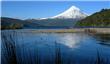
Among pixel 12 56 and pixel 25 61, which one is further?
pixel 25 61

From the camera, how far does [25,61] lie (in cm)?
629

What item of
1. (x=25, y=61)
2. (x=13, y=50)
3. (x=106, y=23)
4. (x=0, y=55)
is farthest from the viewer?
(x=106, y=23)

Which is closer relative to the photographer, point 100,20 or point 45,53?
point 45,53

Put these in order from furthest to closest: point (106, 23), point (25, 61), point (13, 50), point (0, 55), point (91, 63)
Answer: point (106, 23) → point (91, 63) → point (0, 55) → point (25, 61) → point (13, 50)

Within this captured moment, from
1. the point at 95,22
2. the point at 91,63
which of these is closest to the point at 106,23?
the point at 95,22

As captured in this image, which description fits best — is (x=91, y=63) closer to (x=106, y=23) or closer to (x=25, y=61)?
(x=25, y=61)

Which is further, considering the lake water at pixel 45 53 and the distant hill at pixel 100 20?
the distant hill at pixel 100 20

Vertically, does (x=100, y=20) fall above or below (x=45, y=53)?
above

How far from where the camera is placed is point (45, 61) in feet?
26.8

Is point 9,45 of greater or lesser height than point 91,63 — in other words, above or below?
above

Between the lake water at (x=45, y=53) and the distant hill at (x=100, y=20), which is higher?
the distant hill at (x=100, y=20)

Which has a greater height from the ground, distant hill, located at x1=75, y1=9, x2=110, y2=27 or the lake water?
distant hill, located at x1=75, y1=9, x2=110, y2=27

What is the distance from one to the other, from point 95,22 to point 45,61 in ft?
384

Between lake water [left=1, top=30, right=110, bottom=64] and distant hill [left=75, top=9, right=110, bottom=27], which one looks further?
distant hill [left=75, top=9, right=110, bottom=27]
